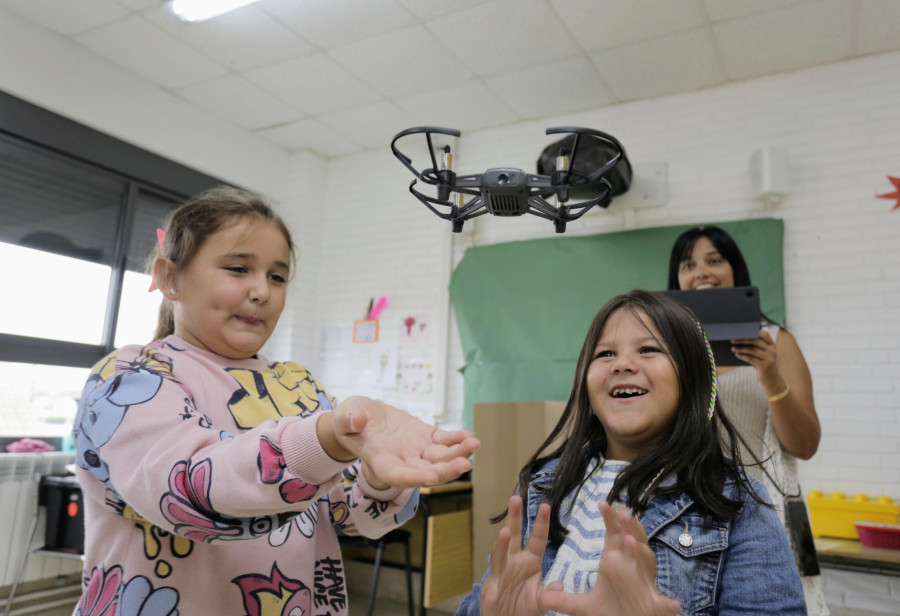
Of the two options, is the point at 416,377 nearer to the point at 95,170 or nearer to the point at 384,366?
the point at 384,366

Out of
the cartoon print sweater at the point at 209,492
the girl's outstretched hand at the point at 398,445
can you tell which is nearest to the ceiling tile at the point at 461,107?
the cartoon print sweater at the point at 209,492

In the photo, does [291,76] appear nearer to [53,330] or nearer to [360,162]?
[360,162]

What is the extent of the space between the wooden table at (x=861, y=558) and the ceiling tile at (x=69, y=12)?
3948 millimetres

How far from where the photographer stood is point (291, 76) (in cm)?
368

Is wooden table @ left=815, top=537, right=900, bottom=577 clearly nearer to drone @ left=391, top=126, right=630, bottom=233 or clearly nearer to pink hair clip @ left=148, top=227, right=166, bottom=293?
drone @ left=391, top=126, right=630, bottom=233

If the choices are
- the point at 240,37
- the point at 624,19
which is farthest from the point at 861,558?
the point at 240,37

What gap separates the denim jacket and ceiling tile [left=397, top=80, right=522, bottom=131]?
318 centimetres

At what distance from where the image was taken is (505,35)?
320 cm

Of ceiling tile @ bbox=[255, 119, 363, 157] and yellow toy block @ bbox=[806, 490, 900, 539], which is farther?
ceiling tile @ bbox=[255, 119, 363, 157]

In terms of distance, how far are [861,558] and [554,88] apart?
108 inches

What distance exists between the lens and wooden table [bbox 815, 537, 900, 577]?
234 cm

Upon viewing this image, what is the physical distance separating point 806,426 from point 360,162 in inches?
148

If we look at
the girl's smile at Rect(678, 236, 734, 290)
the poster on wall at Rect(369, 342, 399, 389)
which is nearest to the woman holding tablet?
the girl's smile at Rect(678, 236, 734, 290)

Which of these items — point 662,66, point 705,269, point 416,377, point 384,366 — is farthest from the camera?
point 384,366
